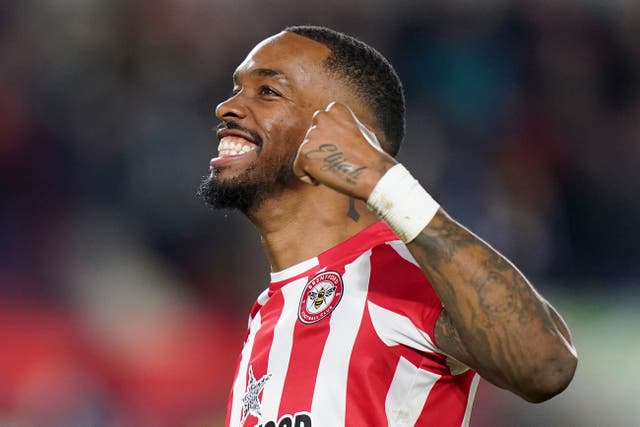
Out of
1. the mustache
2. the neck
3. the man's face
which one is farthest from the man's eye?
the neck

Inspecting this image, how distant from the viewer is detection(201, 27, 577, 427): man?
5.95 feet

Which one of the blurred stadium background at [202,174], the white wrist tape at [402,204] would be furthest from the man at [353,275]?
the blurred stadium background at [202,174]

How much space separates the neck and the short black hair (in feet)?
0.82

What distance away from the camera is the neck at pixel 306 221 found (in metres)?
2.62

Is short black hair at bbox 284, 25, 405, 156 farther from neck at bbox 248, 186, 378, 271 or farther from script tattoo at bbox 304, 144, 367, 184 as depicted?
script tattoo at bbox 304, 144, 367, 184

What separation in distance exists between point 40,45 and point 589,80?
12.6 ft

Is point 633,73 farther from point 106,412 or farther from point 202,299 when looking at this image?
point 106,412

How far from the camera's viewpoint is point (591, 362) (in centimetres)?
515

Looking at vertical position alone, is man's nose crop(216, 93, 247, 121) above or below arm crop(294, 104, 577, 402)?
Result: above

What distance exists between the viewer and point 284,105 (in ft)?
8.72

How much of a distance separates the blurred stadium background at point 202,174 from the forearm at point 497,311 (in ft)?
10.5

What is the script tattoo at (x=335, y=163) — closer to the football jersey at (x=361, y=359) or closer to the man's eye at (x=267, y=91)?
the football jersey at (x=361, y=359)

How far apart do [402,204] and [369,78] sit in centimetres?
104

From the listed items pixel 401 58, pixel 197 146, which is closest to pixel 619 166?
pixel 401 58
